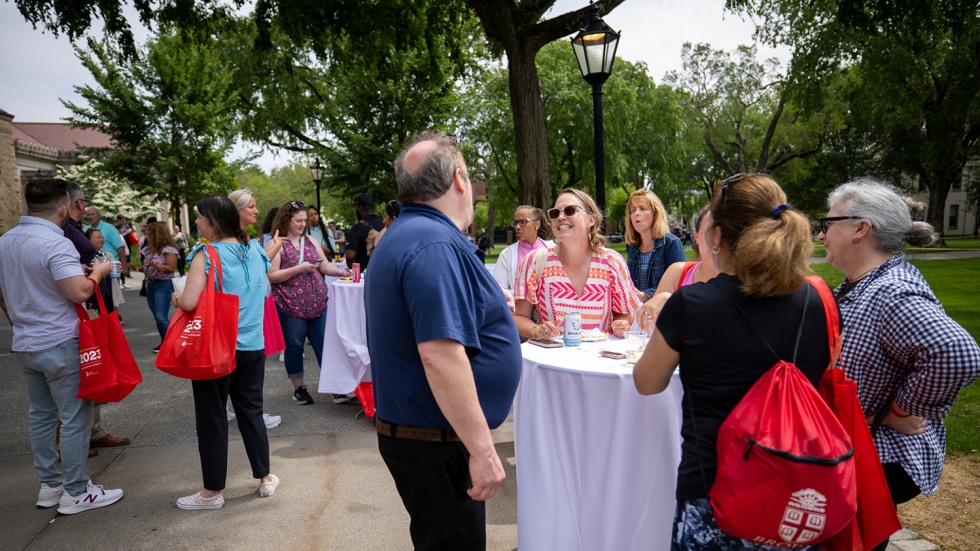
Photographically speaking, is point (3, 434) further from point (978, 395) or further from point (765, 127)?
point (765, 127)

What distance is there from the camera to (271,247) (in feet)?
18.0

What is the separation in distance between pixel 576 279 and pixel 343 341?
3.05m

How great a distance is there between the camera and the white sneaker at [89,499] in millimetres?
3680

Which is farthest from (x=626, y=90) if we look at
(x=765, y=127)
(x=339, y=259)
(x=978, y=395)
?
(x=765, y=127)

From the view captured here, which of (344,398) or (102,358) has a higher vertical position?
(102,358)

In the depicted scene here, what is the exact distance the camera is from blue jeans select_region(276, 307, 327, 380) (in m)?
5.89

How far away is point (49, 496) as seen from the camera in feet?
12.4

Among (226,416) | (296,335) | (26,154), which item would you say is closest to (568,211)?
(226,416)

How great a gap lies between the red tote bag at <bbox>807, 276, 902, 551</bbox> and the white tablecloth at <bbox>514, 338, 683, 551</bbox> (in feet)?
2.80

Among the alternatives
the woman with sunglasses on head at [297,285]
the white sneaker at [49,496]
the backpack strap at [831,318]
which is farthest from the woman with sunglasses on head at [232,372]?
the backpack strap at [831,318]

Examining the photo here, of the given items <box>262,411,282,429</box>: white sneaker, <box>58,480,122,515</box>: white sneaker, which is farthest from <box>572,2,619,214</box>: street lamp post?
<box>58,480,122,515</box>: white sneaker

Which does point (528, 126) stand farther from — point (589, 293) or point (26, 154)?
point (26, 154)

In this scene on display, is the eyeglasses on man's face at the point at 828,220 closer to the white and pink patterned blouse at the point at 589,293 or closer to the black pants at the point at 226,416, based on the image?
the white and pink patterned blouse at the point at 589,293

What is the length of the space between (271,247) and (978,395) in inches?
282
